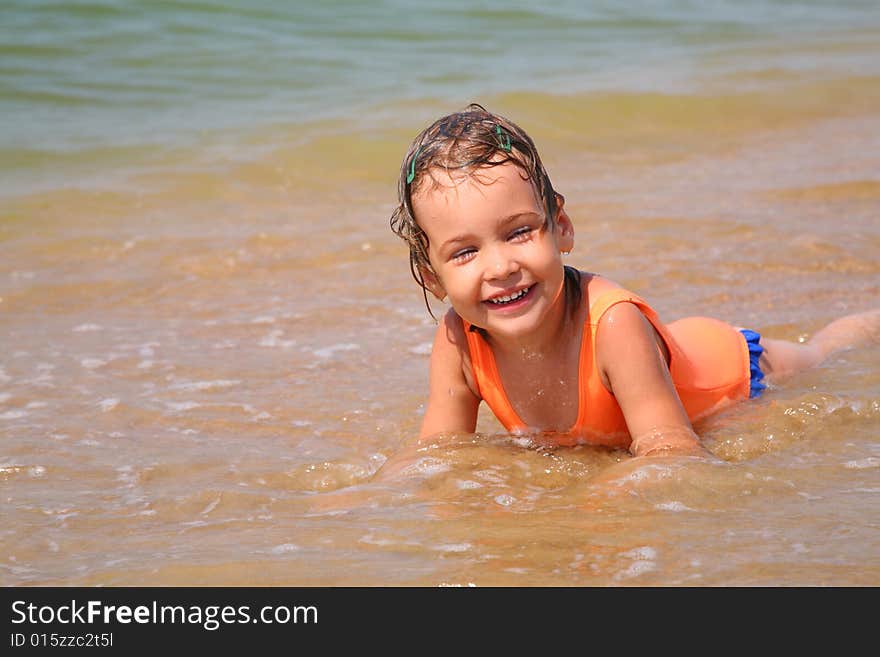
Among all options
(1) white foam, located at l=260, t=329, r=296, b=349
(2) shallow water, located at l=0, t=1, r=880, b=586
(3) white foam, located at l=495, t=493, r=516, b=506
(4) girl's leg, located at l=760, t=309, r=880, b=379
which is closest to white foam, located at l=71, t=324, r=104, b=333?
(2) shallow water, located at l=0, t=1, r=880, b=586

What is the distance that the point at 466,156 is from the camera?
3061mm

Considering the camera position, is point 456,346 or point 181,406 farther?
point 181,406

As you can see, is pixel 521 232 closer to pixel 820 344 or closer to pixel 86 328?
pixel 820 344

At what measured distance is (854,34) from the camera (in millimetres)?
13203

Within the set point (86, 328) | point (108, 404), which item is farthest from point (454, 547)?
point (86, 328)

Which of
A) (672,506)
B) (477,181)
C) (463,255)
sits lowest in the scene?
(672,506)

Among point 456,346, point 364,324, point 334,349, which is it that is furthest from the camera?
point 364,324

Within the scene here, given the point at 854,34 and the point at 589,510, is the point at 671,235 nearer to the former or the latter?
the point at 589,510

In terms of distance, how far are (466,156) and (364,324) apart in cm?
197

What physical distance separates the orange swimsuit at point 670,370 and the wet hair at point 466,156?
36 cm

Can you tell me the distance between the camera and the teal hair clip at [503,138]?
309 cm

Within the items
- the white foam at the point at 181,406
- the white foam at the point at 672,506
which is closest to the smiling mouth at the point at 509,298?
the white foam at the point at 672,506

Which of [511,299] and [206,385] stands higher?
[511,299]
